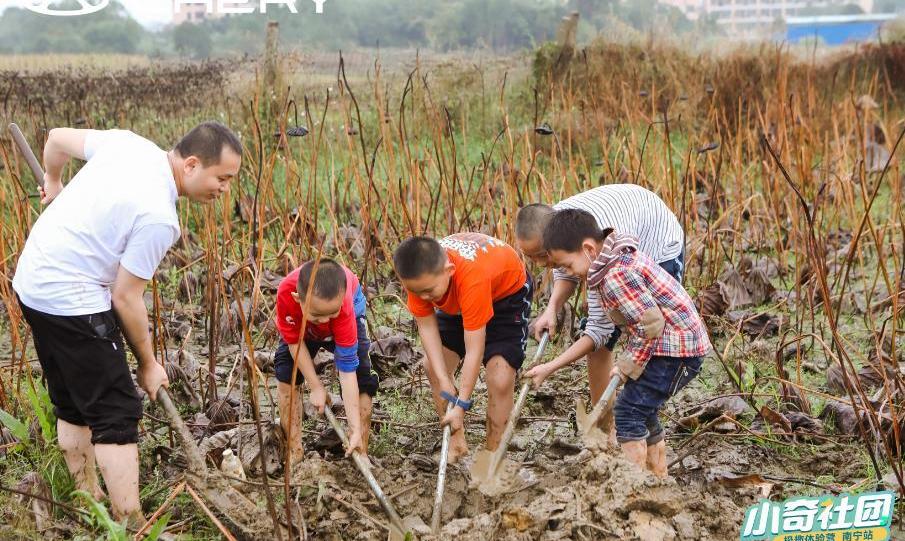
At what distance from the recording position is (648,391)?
266 centimetres

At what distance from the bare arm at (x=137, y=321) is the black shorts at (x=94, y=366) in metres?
0.05

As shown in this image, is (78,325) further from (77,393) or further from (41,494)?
(41,494)

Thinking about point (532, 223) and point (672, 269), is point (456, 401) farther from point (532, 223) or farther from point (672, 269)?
point (672, 269)

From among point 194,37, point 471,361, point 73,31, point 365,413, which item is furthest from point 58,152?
point 73,31

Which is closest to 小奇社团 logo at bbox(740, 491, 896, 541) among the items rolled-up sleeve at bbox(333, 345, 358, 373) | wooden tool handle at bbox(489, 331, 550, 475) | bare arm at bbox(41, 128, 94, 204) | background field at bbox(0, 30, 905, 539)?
background field at bbox(0, 30, 905, 539)

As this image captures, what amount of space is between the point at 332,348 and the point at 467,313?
2.03 feet

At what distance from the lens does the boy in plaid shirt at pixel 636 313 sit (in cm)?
257

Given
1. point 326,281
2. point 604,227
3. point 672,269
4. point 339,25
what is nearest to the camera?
point 326,281

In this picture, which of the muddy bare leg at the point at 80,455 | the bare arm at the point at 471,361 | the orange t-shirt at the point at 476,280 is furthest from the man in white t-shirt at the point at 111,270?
the bare arm at the point at 471,361

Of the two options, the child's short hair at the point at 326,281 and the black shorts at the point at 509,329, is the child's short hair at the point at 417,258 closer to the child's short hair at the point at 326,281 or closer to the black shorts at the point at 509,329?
the child's short hair at the point at 326,281

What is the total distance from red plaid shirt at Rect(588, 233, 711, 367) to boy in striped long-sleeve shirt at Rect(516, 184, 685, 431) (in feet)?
0.89

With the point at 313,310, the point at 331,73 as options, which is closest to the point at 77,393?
the point at 313,310

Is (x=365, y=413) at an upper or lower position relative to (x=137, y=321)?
lower

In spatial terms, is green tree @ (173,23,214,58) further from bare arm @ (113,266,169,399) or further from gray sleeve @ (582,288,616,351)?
bare arm @ (113,266,169,399)
